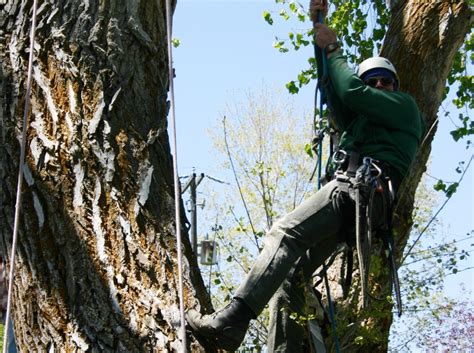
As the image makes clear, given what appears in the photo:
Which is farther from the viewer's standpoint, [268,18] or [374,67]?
[268,18]

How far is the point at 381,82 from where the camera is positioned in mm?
4719

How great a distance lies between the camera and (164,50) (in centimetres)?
462

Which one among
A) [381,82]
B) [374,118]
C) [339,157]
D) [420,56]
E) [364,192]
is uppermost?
[420,56]

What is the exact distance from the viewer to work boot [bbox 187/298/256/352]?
3842 mm

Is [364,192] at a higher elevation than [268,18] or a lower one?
lower

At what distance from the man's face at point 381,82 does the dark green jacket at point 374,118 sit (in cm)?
18

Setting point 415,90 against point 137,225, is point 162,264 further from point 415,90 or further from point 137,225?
point 415,90

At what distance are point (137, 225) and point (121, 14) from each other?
1111mm

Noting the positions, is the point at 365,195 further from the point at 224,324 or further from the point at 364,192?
the point at 224,324

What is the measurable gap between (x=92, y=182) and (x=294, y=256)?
0.98 metres

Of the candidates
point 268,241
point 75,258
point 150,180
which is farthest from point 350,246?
point 75,258

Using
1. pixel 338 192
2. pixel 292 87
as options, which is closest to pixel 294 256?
pixel 338 192

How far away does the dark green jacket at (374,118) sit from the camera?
14.4 feet

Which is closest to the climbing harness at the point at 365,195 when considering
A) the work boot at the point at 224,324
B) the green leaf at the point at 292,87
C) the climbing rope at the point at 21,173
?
the work boot at the point at 224,324
